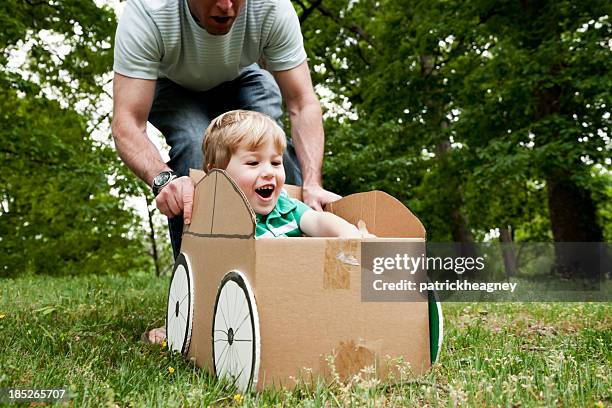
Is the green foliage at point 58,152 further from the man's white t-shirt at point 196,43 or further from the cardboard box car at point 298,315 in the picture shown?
the cardboard box car at point 298,315

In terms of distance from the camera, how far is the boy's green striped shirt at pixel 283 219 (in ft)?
6.61

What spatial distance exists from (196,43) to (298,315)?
1.27 meters

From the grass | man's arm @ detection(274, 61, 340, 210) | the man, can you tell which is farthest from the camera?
man's arm @ detection(274, 61, 340, 210)

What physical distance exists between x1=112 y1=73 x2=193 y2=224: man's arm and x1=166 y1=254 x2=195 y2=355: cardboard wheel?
17cm

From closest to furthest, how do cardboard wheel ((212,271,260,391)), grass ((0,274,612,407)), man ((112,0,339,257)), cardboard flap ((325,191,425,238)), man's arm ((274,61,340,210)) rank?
grass ((0,274,612,407)) < cardboard wheel ((212,271,260,391)) < cardboard flap ((325,191,425,238)) < man ((112,0,339,257)) < man's arm ((274,61,340,210))

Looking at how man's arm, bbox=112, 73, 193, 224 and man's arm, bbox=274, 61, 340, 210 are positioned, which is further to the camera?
→ man's arm, bbox=274, 61, 340, 210

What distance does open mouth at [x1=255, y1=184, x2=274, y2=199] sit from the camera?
2.00m

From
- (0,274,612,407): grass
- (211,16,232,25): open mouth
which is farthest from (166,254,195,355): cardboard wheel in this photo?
(211,16,232,25): open mouth

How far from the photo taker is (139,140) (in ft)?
7.34

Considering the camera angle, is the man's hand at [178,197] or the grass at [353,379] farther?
the man's hand at [178,197]

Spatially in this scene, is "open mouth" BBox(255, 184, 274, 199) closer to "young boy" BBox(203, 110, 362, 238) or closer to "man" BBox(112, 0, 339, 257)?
"young boy" BBox(203, 110, 362, 238)

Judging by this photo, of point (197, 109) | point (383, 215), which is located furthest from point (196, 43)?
point (383, 215)

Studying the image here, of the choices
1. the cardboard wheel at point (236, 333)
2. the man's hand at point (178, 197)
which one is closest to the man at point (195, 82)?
the man's hand at point (178, 197)

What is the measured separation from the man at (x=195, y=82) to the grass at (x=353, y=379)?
0.50 metres
